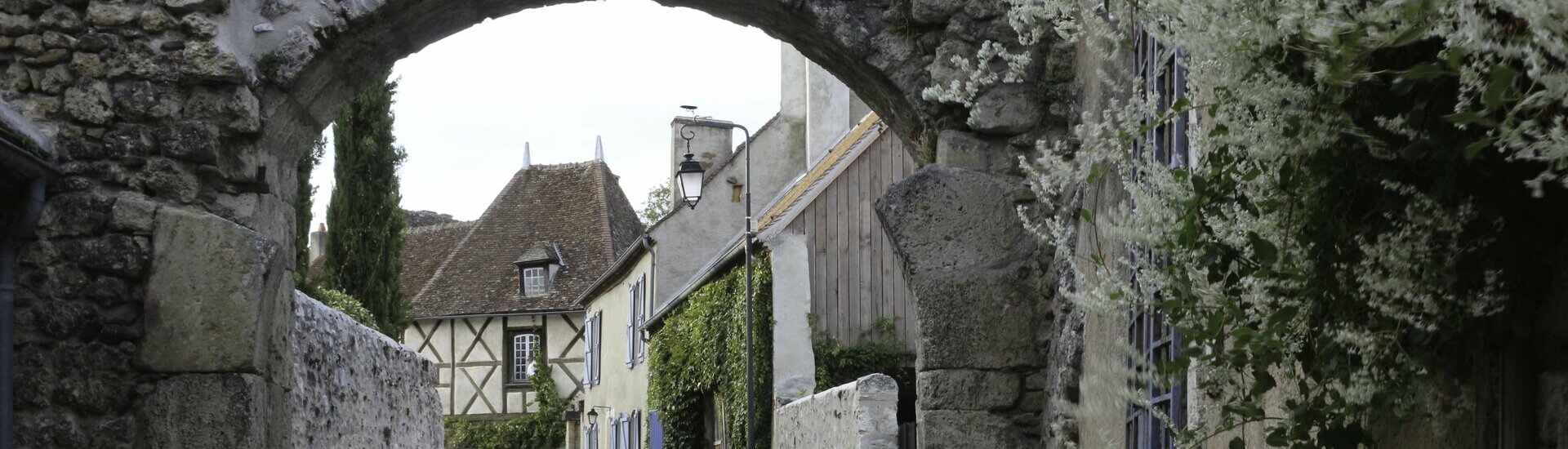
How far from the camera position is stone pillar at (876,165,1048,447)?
442 centimetres

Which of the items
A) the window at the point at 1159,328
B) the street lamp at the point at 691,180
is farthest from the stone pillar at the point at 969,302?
the street lamp at the point at 691,180

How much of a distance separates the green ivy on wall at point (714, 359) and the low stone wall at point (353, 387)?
4.15m

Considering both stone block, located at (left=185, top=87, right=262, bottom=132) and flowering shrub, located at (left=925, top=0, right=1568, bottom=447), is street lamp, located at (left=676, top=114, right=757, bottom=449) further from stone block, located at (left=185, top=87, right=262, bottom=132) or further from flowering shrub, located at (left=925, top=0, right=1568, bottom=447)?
flowering shrub, located at (left=925, top=0, right=1568, bottom=447)

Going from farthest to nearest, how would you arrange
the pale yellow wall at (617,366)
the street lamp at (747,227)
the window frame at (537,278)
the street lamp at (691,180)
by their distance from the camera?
1. the window frame at (537,278)
2. the pale yellow wall at (617,366)
3. the street lamp at (691,180)
4. the street lamp at (747,227)

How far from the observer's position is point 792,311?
12281 millimetres

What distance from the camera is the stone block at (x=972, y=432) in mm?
4398

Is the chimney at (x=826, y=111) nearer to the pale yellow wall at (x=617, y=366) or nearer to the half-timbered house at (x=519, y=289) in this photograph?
the pale yellow wall at (x=617, y=366)

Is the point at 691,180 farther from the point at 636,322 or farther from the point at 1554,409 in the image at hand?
the point at 1554,409

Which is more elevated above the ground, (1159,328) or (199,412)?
(1159,328)

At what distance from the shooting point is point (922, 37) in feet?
15.3

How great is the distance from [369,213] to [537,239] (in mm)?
8406

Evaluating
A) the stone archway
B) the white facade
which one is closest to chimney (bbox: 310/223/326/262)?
the white facade

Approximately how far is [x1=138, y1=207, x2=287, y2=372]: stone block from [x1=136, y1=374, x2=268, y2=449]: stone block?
1.7 inches

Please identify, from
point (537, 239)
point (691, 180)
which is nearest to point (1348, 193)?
point (691, 180)
